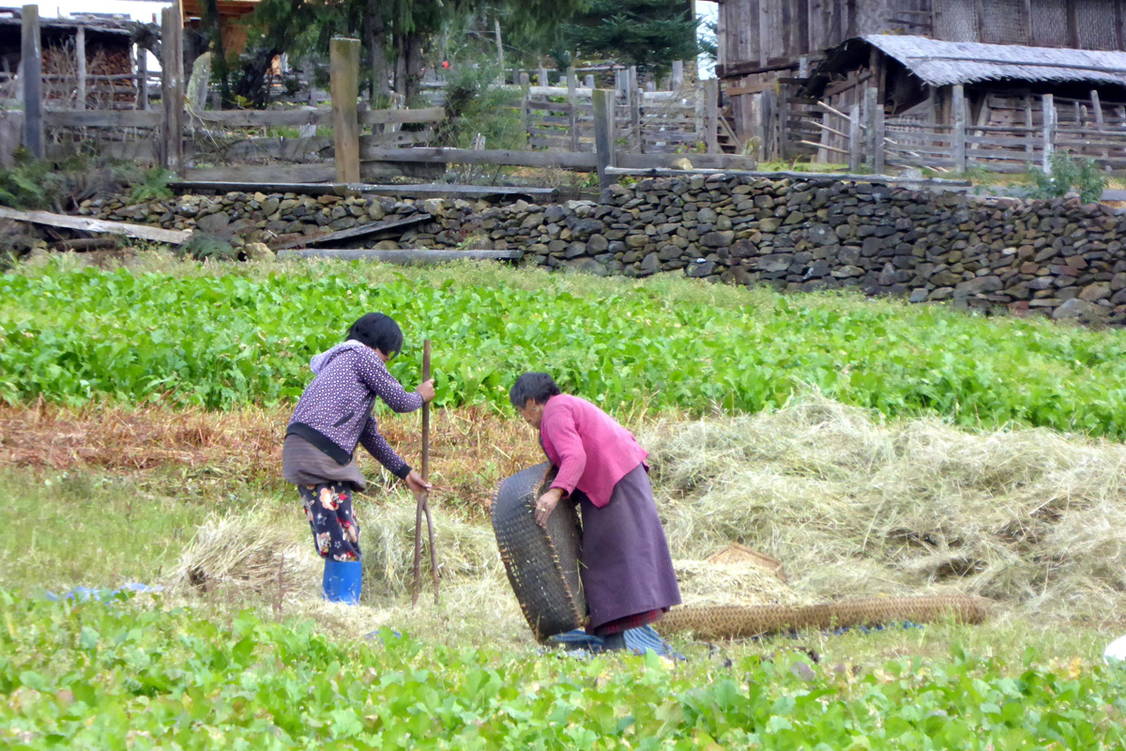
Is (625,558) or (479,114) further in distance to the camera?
(479,114)

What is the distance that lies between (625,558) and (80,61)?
A: 2480 cm

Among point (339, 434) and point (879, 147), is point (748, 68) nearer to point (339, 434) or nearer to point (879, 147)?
point (879, 147)

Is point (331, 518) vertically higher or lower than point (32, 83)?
lower

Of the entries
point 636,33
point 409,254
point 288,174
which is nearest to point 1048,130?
point 409,254

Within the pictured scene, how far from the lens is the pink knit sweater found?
6223 millimetres

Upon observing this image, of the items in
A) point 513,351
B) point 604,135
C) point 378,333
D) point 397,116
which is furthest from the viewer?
point 604,135

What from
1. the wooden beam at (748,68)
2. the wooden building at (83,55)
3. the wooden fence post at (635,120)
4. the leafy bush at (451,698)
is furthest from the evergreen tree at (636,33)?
the leafy bush at (451,698)

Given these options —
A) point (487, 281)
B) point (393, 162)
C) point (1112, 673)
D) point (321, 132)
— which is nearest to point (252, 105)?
point (321, 132)

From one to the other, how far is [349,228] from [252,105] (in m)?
7.63

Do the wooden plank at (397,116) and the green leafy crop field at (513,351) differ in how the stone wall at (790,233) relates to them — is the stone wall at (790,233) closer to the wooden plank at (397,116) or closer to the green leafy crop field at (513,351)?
the wooden plank at (397,116)

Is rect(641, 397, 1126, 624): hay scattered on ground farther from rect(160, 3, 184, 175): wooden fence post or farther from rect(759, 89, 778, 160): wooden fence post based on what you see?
rect(759, 89, 778, 160): wooden fence post

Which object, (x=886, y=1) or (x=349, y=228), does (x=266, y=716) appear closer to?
(x=349, y=228)

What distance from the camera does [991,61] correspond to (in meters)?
29.0

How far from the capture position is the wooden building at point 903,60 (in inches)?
1138
